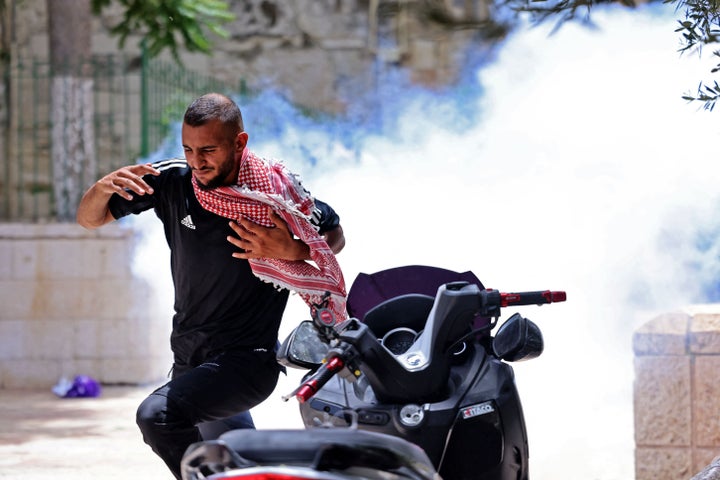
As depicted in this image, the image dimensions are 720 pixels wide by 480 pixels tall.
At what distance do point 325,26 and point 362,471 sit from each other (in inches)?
580

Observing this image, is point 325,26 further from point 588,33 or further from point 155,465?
point 155,465

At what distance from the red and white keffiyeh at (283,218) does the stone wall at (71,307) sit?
24.0 ft

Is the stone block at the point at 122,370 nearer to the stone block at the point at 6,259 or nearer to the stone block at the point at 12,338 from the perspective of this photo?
the stone block at the point at 12,338

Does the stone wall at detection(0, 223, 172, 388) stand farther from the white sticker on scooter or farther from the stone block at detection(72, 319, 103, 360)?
the white sticker on scooter

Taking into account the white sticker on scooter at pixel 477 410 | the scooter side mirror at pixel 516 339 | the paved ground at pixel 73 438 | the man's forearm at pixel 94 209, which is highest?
the man's forearm at pixel 94 209

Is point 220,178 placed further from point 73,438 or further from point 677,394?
point 73,438

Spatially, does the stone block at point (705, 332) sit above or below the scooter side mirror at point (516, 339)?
below

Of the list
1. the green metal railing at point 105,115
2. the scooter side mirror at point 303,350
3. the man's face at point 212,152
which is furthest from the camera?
the green metal railing at point 105,115

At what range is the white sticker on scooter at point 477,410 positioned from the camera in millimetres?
3266

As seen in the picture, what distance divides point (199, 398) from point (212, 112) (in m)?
0.99

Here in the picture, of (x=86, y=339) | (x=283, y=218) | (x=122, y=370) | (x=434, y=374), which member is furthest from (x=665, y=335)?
(x=86, y=339)

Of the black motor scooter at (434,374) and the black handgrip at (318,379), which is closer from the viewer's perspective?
the black handgrip at (318,379)

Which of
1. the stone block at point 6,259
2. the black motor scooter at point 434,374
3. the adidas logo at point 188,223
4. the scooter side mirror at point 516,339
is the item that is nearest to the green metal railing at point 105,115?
the stone block at point 6,259

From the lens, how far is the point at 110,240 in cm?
1167
